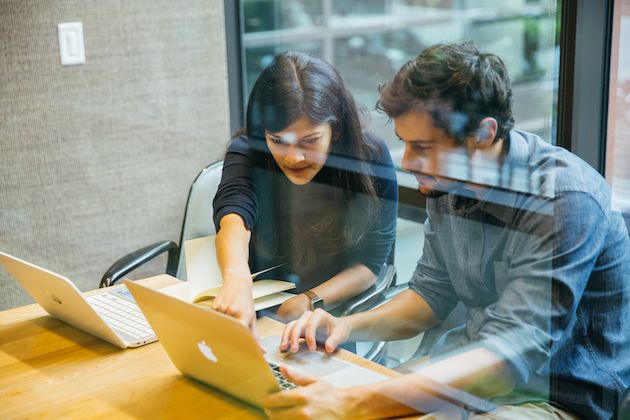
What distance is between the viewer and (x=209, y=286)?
1554 millimetres

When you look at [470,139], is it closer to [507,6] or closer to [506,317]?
[506,317]

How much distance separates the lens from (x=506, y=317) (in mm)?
1295

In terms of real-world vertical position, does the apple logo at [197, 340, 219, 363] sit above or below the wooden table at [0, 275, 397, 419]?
above

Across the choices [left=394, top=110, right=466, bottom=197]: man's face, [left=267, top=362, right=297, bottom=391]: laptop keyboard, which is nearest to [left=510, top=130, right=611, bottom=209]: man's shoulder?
[left=394, top=110, right=466, bottom=197]: man's face

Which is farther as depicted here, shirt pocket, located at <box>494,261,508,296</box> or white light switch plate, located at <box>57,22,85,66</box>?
white light switch plate, located at <box>57,22,85,66</box>

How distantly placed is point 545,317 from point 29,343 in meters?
0.91

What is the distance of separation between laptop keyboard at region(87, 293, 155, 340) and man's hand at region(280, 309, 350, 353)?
0.86 feet

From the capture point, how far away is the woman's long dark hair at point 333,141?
5.57 ft

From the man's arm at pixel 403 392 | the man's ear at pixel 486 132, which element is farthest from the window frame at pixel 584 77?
the man's arm at pixel 403 392

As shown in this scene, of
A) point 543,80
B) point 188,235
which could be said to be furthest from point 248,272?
point 543,80

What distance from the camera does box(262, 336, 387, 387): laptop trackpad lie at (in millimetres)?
1259

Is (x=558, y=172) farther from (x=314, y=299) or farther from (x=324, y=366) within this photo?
(x=314, y=299)

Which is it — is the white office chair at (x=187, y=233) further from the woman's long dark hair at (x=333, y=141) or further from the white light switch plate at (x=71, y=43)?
the white light switch plate at (x=71, y=43)

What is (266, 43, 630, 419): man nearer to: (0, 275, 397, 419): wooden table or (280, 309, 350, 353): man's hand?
(280, 309, 350, 353): man's hand
